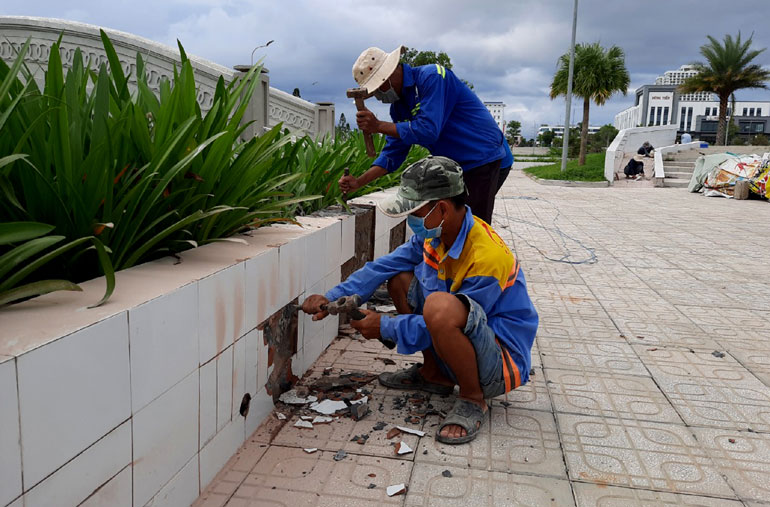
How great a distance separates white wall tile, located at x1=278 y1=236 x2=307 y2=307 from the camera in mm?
2604

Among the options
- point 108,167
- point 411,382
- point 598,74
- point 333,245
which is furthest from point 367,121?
point 598,74

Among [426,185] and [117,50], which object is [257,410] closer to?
[426,185]

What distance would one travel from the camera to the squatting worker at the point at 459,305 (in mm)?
2418

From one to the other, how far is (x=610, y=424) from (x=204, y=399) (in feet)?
5.56

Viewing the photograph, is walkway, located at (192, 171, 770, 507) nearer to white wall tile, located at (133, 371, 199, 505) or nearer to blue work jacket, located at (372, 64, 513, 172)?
white wall tile, located at (133, 371, 199, 505)

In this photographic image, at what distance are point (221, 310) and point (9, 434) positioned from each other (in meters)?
0.91

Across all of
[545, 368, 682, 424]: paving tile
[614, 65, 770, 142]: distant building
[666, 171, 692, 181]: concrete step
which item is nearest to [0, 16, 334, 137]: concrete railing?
[545, 368, 682, 424]: paving tile

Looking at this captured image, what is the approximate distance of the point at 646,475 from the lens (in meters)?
2.24

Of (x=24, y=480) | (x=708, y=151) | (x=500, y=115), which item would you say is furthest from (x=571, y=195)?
(x=500, y=115)

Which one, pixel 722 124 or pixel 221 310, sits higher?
pixel 722 124

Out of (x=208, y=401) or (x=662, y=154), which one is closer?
(x=208, y=401)

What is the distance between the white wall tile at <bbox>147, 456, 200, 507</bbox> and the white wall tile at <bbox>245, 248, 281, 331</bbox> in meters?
0.54

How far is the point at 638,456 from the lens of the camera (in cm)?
237

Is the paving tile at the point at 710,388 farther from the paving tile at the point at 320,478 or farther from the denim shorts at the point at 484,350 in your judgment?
the paving tile at the point at 320,478
